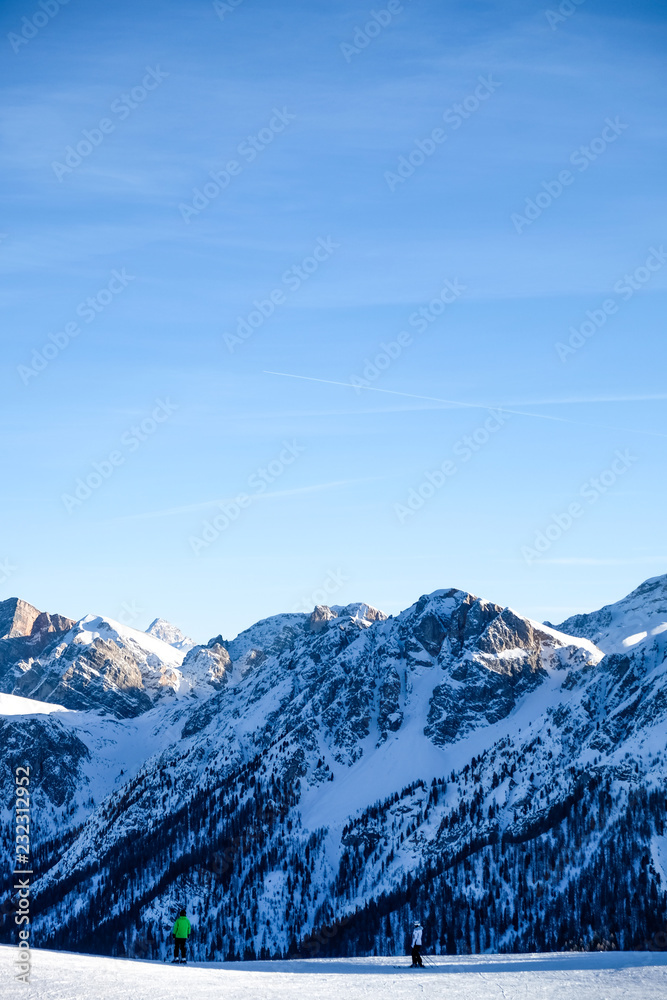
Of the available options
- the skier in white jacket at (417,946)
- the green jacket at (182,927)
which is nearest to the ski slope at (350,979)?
the skier in white jacket at (417,946)

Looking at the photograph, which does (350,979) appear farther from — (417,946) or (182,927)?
(182,927)

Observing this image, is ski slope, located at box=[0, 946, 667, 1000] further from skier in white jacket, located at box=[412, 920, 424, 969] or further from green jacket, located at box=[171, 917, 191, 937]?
green jacket, located at box=[171, 917, 191, 937]

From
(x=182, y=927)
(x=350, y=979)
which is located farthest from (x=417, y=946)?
(x=182, y=927)

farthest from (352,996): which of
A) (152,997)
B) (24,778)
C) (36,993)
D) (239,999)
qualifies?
(24,778)

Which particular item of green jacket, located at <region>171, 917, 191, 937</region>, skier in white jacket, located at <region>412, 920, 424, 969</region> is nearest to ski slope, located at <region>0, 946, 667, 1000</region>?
skier in white jacket, located at <region>412, 920, 424, 969</region>

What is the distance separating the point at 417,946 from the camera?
59375 millimetres

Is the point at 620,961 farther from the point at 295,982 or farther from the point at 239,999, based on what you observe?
the point at 239,999

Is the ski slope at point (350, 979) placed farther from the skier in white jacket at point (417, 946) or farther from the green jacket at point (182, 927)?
the green jacket at point (182, 927)

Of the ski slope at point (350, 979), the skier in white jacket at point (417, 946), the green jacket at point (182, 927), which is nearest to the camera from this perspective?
the ski slope at point (350, 979)

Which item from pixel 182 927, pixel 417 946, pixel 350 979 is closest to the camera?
pixel 350 979

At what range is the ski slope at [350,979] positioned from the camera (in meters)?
45.6

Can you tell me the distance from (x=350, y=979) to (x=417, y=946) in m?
7.31

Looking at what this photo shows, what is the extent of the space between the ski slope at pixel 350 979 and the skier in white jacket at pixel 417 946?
0.72 metres

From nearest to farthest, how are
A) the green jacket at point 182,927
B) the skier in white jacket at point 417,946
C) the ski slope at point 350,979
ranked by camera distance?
1. the ski slope at point 350,979
2. the green jacket at point 182,927
3. the skier in white jacket at point 417,946
